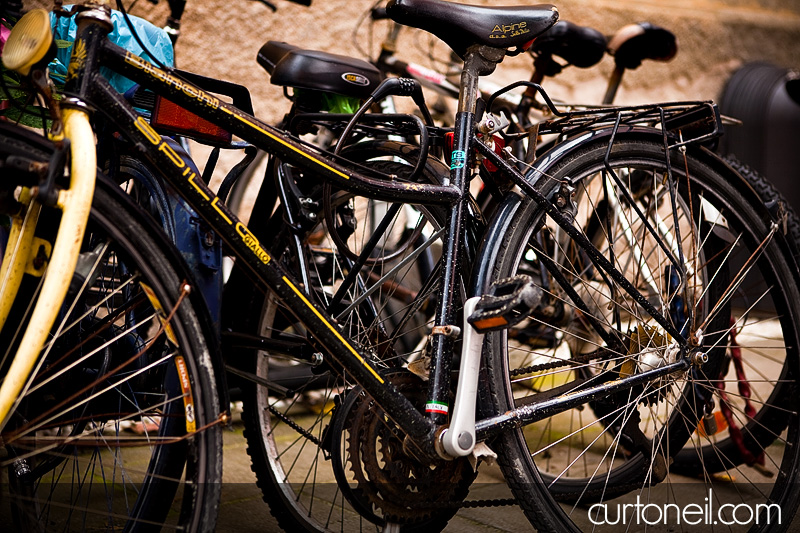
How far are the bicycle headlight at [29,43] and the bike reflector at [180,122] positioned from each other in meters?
0.35

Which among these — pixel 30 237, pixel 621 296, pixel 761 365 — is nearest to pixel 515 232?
pixel 621 296

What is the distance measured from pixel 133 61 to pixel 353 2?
2.64m

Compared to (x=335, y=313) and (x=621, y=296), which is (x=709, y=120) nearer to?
(x=621, y=296)

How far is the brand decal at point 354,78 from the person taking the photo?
74.1 inches

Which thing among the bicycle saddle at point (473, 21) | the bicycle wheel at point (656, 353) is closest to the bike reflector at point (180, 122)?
the bicycle saddle at point (473, 21)

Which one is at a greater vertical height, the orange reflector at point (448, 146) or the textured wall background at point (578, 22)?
the textured wall background at point (578, 22)

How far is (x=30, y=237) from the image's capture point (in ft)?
4.00

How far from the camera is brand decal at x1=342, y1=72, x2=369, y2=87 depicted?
188 centimetres

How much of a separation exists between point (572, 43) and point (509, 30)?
4.41 feet

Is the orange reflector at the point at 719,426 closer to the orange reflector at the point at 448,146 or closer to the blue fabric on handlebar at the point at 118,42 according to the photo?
the orange reflector at the point at 448,146

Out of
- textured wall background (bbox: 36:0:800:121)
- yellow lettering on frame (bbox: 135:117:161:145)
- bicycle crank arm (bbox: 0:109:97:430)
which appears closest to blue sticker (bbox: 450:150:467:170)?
yellow lettering on frame (bbox: 135:117:161:145)

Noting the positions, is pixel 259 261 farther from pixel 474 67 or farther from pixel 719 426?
pixel 719 426

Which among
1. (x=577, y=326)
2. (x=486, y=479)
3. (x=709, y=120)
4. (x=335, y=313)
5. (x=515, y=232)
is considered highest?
(x=709, y=120)

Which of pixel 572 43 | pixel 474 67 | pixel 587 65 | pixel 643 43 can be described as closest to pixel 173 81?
pixel 474 67
